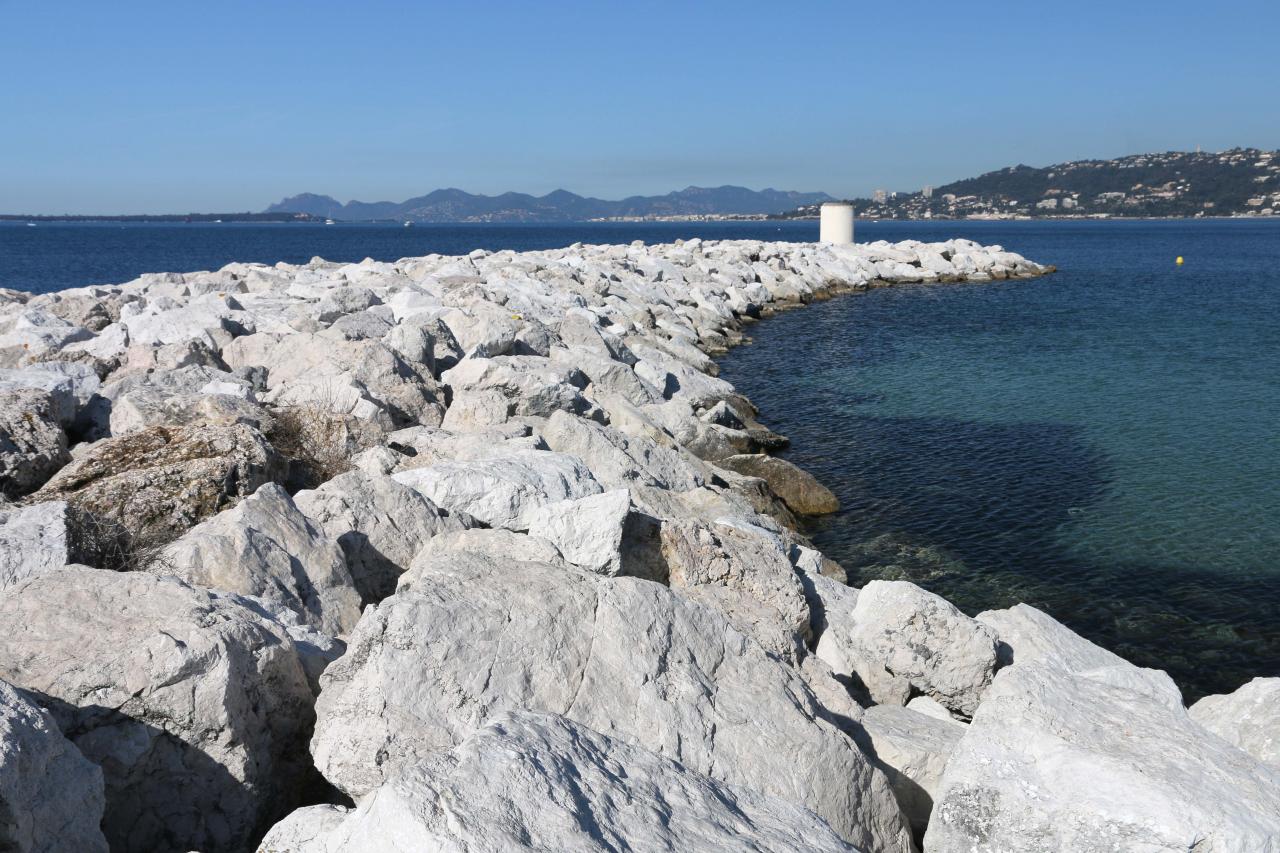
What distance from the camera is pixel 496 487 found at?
7582mm

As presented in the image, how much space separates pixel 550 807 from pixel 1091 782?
250 centimetres

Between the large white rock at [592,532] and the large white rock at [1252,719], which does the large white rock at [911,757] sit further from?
the large white rock at [592,532]

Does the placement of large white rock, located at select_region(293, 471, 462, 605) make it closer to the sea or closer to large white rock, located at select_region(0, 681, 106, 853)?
large white rock, located at select_region(0, 681, 106, 853)

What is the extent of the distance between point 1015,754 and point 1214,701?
2489mm

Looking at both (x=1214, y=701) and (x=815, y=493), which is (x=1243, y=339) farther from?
(x=1214, y=701)

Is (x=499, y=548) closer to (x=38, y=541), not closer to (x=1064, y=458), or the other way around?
(x=38, y=541)

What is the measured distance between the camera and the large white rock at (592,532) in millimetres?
6293

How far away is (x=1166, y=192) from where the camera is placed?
18625cm

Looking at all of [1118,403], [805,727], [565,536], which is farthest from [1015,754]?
[1118,403]

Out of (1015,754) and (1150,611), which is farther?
(1150,611)

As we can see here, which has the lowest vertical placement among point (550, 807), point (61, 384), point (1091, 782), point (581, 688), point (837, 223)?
point (1091, 782)

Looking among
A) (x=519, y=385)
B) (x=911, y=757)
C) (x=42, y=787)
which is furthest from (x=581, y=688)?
(x=519, y=385)

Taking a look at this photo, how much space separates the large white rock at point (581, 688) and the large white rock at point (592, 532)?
1291mm

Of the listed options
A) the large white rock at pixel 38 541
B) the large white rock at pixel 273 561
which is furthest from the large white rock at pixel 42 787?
the large white rock at pixel 38 541
